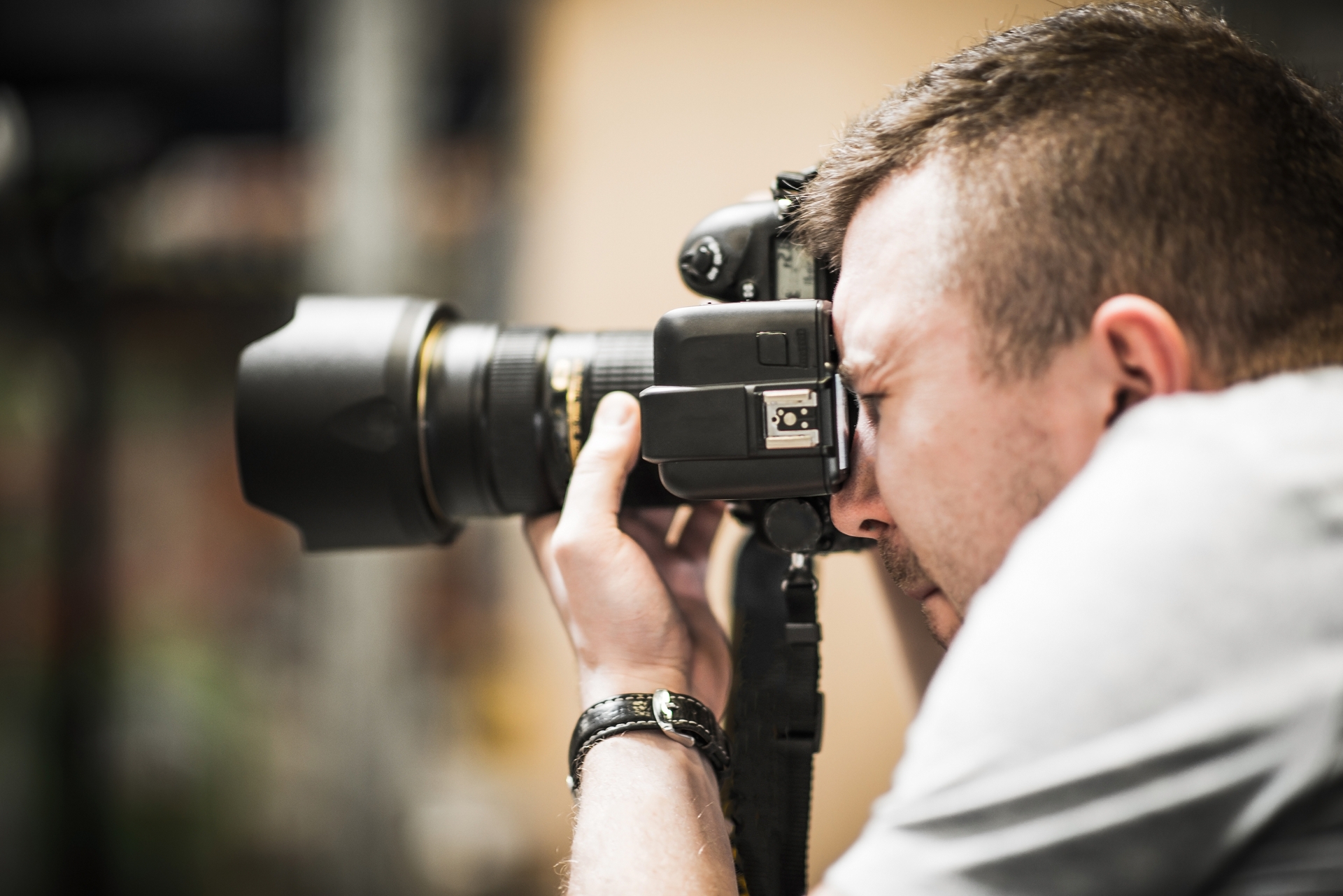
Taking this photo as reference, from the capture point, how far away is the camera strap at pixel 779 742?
25.7 inches

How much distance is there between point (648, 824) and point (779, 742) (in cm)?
16

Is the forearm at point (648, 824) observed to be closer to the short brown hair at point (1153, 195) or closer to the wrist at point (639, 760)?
the wrist at point (639, 760)

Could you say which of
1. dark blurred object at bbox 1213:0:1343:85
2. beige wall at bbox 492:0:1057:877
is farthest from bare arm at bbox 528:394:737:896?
dark blurred object at bbox 1213:0:1343:85

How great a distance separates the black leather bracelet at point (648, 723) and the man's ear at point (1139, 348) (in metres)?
0.33

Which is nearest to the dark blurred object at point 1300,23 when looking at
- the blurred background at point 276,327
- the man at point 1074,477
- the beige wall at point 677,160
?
the beige wall at point 677,160

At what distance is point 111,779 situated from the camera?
5.10ft

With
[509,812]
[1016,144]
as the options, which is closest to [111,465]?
[509,812]

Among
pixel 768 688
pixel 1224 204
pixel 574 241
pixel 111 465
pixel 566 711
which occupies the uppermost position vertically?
pixel 574 241

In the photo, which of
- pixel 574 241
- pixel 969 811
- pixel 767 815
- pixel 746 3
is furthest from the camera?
pixel 574 241

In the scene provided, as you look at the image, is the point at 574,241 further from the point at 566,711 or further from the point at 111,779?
the point at 111,779

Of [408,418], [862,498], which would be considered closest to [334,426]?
[408,418]

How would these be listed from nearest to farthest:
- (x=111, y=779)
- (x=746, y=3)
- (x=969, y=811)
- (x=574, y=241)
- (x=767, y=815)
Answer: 1. (x=969, y=811)
2. (x=767, y=815)
3. (x=746, y=3)
4. (x=574, y=241)
5. (x=111, y=779)

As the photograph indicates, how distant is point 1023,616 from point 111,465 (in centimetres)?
165

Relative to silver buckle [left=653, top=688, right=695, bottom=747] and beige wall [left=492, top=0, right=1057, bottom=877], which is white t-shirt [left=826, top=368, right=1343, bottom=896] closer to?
silver buckle [left=653, top=688, right=695, bottom=747]
